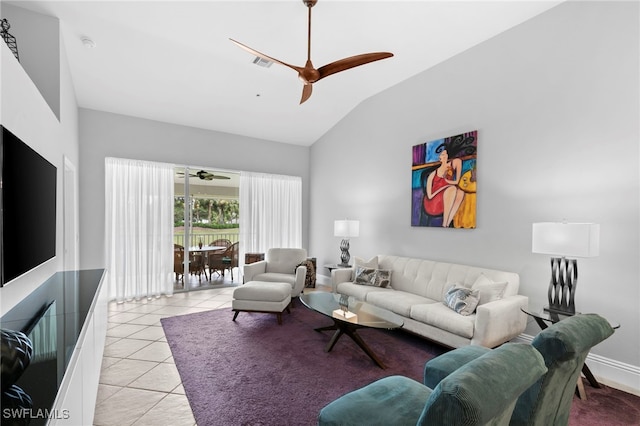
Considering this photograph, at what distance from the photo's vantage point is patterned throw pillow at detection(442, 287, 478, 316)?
9.95 feet

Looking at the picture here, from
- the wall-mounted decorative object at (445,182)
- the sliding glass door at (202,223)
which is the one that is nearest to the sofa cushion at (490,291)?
the wall-mounted decorative object at (445,182)

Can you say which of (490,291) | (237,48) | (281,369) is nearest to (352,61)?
(237,48)

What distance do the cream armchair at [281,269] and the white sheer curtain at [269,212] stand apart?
1.04m

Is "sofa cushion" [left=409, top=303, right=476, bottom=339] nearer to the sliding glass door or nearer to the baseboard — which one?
the baseboard

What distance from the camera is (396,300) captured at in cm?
356

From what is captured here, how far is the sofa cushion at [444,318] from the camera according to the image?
2816 mm

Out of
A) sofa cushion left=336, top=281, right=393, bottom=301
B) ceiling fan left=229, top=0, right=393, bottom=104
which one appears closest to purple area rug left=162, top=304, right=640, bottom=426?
sofa cushion left=336, top=281, right=393, bottom=301

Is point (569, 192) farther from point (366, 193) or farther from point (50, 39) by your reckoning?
point (50, 39)

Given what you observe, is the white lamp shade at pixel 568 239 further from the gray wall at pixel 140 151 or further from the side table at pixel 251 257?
the gray wall at pixel 140 151

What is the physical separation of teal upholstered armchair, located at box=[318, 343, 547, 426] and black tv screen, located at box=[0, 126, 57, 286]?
6.10 ft

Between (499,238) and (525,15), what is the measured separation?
232cm

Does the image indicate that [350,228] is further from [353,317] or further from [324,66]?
[324,66]

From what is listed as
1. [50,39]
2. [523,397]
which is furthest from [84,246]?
[523,397]

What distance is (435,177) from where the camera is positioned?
407 cm
